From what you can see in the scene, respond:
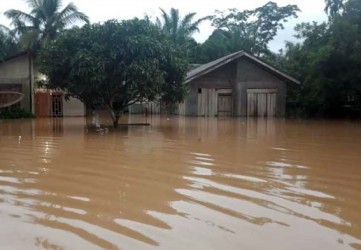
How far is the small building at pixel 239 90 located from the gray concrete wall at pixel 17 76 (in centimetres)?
1043

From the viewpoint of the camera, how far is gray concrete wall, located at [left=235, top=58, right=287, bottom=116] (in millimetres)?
29797

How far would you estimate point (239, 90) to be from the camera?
29953 millimetres

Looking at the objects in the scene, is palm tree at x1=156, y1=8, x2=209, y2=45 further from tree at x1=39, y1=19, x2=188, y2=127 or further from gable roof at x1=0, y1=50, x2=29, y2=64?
tree at x1=39, y1=19, x2=188, y2=127

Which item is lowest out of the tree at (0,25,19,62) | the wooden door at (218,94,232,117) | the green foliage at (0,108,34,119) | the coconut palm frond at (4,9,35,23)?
the green foliage at (0,108,34,119)

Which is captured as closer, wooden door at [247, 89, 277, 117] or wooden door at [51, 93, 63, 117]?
wooden door at [247, 89, 277, 117]

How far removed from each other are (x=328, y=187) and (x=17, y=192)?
4.44m

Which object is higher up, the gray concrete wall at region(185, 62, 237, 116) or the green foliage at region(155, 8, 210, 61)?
the green foliage at region(155, 8, 210, 61)

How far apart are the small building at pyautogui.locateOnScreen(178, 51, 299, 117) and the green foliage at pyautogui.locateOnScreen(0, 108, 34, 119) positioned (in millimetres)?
10190

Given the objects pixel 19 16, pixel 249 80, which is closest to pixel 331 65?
pixel 249 80

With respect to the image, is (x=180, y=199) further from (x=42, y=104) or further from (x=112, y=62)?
(x=42, y=104)

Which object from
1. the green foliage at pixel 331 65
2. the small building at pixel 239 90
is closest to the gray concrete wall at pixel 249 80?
the small building at pixel 239 90

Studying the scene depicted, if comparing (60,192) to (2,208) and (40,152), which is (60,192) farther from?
(40,152)

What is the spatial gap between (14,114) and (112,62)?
1390cm

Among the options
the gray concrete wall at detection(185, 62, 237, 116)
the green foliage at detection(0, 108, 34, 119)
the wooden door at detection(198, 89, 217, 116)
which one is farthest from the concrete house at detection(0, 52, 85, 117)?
the wooden door at detection(198, 89, 217, 116)
